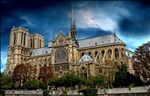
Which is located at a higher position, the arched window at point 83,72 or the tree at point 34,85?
the arched window at point 83,72

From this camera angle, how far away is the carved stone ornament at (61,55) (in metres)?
67.3

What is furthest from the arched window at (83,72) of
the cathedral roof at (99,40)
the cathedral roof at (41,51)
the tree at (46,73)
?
the cathedral roof at (41,51)

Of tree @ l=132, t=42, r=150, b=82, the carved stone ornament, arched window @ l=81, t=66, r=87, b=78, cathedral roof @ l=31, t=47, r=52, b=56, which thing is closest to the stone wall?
tree @ l=132, t=42, r=150, b=82

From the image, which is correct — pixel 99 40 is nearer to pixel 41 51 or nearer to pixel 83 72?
pixel 83 72

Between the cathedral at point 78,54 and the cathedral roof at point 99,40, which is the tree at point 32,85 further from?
the cathedral roof at point 99,40

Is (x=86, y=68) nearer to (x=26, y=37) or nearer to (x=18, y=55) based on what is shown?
(x=18, y=55)

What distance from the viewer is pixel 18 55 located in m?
83.4

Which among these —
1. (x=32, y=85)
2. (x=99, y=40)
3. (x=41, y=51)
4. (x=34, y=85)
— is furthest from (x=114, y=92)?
(x=41, y=51)

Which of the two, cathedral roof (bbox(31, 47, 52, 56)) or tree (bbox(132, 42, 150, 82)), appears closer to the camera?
tree (bbox(132, 42, 150, 82))

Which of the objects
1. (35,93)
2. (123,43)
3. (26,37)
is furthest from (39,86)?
(26,37)

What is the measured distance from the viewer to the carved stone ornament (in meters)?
67.3

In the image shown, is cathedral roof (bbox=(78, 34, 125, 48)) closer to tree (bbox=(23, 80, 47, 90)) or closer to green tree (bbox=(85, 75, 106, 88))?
green tree (bbox=(85, 75, 106, 88))

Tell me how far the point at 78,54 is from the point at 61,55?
7.24 meters

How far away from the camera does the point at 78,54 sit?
7200 cm
